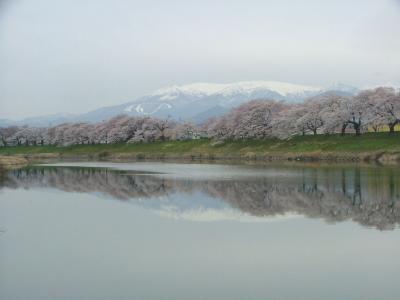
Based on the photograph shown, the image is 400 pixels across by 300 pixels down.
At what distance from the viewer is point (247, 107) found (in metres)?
75.2

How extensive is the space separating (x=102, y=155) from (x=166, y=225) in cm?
7247

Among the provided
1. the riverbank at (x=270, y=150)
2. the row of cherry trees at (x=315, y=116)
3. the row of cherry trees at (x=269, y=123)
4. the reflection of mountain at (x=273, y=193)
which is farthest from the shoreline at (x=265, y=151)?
the reflection of mountain at (x=273, y=193)

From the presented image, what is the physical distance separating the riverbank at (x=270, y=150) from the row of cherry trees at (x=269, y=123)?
1604 millimetres

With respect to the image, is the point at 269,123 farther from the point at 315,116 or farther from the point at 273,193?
the point at 273,193

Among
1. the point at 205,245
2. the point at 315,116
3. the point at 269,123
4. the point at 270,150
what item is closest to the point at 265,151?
the point at 270,150

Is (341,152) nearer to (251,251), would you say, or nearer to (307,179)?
(307,179)

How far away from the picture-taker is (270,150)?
205 feet

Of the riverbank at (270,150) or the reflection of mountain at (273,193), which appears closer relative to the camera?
the reflection of mountain at (273,193)

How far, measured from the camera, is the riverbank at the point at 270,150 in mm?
50500

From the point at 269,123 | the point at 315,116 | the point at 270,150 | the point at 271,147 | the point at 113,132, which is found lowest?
the point at 270,150

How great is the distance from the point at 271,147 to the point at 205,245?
50774 millimetres

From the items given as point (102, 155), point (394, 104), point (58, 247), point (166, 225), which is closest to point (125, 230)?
point (166, 225)

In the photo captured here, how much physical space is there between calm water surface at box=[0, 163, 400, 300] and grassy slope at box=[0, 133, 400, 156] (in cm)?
2782

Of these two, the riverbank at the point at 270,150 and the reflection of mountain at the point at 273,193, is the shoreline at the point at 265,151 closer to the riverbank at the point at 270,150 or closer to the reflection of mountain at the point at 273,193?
the riverbank at the point at 270,150
